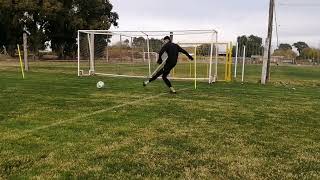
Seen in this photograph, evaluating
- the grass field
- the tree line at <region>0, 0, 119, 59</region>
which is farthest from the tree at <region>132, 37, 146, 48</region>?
the tree line at <region>0, 0, 119, 59</region>

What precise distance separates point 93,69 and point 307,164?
21557 millimetres

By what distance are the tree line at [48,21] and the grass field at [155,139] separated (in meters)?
42.0

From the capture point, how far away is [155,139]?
8.19 metres

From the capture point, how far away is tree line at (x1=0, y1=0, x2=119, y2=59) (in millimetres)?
53875

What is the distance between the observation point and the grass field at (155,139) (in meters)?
6.27

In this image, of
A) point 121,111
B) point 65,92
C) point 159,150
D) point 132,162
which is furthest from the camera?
point 65,92

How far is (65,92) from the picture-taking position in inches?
624

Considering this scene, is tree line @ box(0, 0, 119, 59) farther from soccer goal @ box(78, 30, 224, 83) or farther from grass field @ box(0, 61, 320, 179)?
grass field @ box(0, 61, 320, 179)

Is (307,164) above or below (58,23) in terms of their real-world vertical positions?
below

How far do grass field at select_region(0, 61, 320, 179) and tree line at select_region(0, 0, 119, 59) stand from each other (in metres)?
42.0

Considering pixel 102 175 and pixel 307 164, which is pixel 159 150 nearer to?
pixel 102 175

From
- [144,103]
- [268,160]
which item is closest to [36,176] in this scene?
[268,160]

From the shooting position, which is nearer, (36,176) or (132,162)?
(36,176)

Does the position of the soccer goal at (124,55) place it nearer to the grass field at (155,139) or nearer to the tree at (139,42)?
the tree at (139,42)
